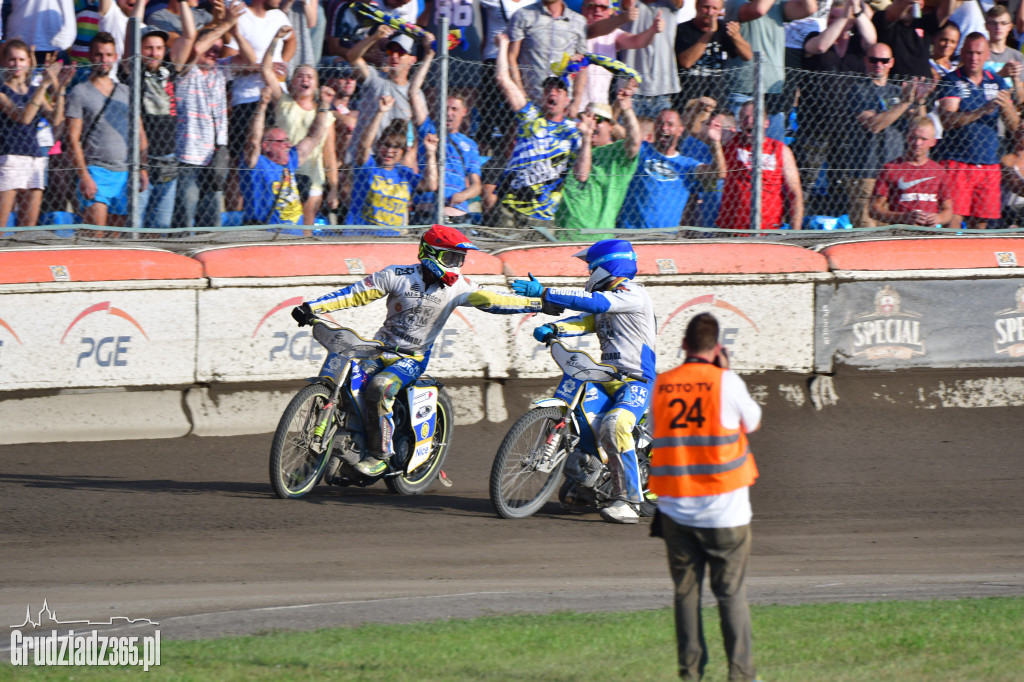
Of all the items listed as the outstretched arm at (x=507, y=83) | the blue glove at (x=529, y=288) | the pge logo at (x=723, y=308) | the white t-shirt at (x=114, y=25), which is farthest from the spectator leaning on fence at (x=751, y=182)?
the white t-shirt at (x=114, y=25)

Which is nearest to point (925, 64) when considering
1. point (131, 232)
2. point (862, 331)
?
point (862, 331)

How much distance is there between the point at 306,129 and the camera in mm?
11641

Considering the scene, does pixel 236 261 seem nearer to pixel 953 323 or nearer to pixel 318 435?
pixel 318 435

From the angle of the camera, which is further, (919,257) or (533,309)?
(919,257)

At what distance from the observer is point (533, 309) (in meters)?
8.60

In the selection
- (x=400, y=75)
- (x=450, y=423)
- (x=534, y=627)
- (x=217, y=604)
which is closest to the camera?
(x=534, y=627)

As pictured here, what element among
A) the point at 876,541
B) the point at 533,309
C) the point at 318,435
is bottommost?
the point at 876,541

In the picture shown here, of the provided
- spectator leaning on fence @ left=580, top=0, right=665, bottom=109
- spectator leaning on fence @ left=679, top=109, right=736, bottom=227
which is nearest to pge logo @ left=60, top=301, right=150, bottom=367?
spectator leaning on fence @ left=679, top=109, right=736, bottom=227

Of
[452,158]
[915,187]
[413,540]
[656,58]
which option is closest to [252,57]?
[452,158]

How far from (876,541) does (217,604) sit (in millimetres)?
4084

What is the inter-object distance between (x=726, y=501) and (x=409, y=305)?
4.31m

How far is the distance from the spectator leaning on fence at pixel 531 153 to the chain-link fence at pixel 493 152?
2 cm

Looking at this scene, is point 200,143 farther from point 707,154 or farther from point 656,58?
point 707,154

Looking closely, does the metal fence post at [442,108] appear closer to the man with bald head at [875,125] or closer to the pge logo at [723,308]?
the pge logo at [723,308]
